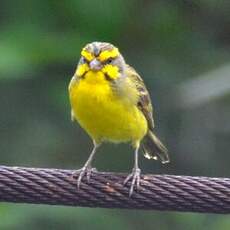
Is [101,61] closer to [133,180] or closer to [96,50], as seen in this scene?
[96,50]

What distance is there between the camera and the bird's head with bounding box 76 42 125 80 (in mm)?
9812

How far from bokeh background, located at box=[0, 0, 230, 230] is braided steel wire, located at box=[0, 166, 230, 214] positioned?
386 centimetres

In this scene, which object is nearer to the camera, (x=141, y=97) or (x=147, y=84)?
(x=141, y=97)

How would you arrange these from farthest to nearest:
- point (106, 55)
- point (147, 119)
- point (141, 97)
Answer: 1. point (147, 119)
2. point (141, 97)
3. point (106, 55)

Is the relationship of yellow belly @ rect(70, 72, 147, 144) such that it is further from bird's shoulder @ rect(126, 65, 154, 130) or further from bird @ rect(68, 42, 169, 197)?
bird's shoulder @ rect(126, 65, 154, 130)

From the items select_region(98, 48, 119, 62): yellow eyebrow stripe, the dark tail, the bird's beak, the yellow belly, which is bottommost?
the dark tail

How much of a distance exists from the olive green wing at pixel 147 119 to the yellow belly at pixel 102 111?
0.61 ft

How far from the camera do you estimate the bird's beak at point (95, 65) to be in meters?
9.79

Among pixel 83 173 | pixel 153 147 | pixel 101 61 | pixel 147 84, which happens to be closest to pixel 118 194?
pixel 83 173

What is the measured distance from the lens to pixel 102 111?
9883mm

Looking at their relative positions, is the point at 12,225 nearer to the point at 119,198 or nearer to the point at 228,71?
the point at 228,71

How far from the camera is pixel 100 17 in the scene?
12.7 m

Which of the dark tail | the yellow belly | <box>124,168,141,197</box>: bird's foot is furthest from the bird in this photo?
the dark tail

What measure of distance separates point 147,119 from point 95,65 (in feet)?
2.81
